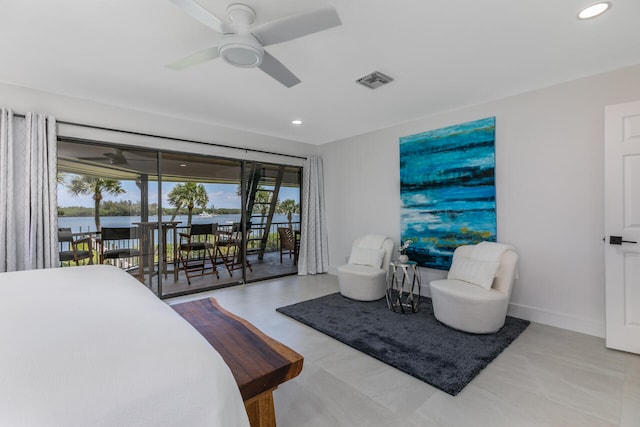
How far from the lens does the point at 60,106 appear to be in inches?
123

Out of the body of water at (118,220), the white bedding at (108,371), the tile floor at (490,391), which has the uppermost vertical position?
the body of water at (118,220)

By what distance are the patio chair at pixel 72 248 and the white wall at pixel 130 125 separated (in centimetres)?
115

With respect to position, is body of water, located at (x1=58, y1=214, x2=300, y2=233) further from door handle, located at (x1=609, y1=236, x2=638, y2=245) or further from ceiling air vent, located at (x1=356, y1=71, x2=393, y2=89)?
door handle, located at (x1=609, y1=236, x2=638, y2=245)

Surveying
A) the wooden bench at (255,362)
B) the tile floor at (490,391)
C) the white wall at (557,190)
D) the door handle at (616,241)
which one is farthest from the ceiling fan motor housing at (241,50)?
the door handle at (616,241)

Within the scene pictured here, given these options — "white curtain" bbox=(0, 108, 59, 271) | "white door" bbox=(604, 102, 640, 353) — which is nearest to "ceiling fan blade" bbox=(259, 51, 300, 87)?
"white curtain" bbox=(0, 108, 59, 271)

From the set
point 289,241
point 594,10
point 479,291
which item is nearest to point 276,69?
point 594,10

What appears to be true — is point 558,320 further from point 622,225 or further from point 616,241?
point 622,225

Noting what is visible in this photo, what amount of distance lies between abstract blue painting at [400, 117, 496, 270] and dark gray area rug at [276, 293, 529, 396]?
874 mm

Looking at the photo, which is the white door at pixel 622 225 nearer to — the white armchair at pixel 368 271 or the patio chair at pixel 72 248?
the white armchair at pixel 368 271

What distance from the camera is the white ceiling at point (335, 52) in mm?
1832

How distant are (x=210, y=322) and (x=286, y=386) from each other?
0.69 m

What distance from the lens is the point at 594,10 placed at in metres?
1.83

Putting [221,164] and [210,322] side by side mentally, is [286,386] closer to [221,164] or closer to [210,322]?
[210,322]

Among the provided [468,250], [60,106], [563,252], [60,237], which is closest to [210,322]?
[60,237]
